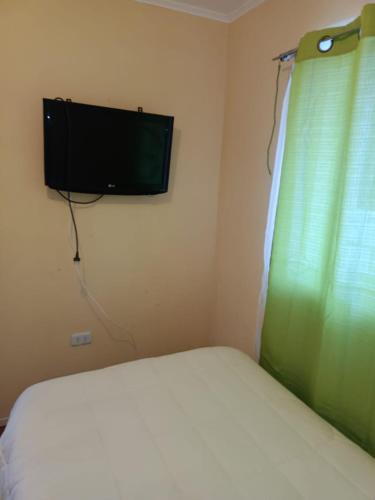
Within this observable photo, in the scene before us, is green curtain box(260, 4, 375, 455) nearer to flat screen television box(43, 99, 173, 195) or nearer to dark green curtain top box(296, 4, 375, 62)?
dark green curtain top box(296, 4, 375, 62)

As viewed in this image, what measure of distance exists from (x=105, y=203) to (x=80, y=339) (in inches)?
37.5

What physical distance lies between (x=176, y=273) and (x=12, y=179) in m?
1.27

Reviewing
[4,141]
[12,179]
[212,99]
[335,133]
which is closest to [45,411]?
[12,179]

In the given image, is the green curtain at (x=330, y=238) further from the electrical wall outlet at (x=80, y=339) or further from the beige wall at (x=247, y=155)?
the electrical wall outlet at (x=80, y=339)

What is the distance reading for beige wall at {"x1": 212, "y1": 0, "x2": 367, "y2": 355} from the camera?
208 centimetres

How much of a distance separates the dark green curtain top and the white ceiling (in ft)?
2.44

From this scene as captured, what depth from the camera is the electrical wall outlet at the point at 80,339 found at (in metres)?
2.45

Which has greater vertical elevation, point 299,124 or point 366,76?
point 366,76

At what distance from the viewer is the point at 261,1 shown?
7.16ft

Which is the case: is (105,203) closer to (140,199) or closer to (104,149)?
(140,199)

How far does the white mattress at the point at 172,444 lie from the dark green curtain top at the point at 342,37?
5.06ft

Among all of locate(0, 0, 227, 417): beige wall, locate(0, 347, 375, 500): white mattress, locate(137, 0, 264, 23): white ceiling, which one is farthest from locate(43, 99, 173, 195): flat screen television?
locate(0, 347, 375, 500): white mattress

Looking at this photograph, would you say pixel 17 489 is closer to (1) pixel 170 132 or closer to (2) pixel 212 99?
(1) pixel 170 132

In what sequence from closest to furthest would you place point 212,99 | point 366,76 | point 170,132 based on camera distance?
point 366,76 < point 170,132 < point 212,99
